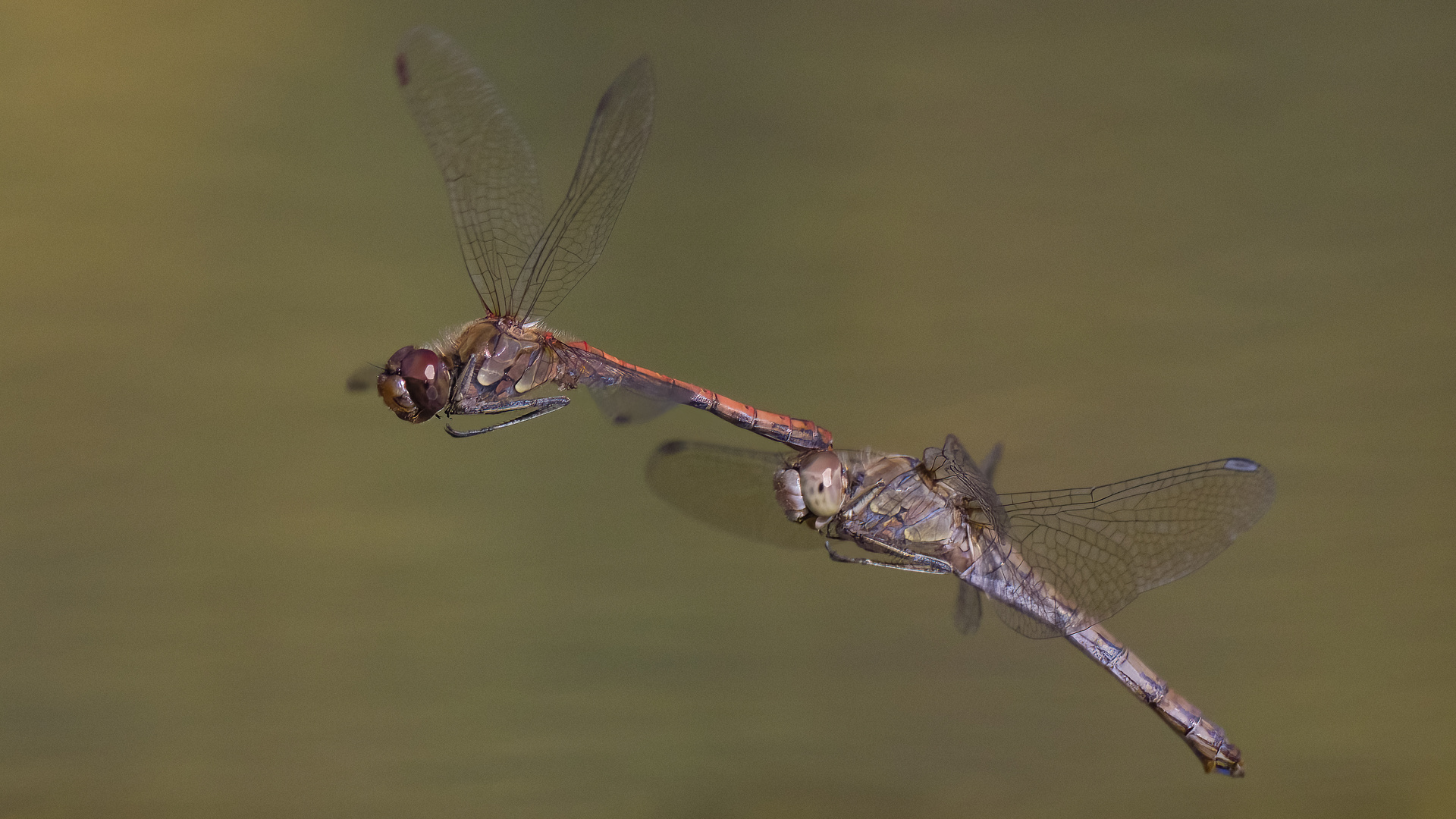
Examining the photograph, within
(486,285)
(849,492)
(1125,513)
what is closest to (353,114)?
(486,285)

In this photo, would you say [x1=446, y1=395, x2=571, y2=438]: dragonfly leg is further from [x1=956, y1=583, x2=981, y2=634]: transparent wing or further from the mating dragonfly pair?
[x1=956, y1=583, x2=981, y2=634]: transparent wing

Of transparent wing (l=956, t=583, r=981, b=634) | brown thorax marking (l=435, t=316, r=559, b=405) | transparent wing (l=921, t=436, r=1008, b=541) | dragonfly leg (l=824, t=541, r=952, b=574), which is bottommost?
transparent wing (l=956, t=583, r=981, b=634)

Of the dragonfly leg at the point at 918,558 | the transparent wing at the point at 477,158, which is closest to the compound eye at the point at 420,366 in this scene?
the transparent wing at the point at 477,158

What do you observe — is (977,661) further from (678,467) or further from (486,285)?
(486,285)

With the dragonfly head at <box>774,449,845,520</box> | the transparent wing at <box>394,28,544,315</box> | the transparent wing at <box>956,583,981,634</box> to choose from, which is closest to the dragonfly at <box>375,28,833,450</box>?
the transparent wing at <box>394,28,544,315</box>

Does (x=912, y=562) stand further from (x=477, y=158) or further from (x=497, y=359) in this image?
(x=477, y=158)

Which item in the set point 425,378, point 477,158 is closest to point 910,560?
point 425,378

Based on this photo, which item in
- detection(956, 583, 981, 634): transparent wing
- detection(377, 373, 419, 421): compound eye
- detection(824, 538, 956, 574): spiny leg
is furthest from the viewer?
detection(956, 583, 981, 634): transparent wing
